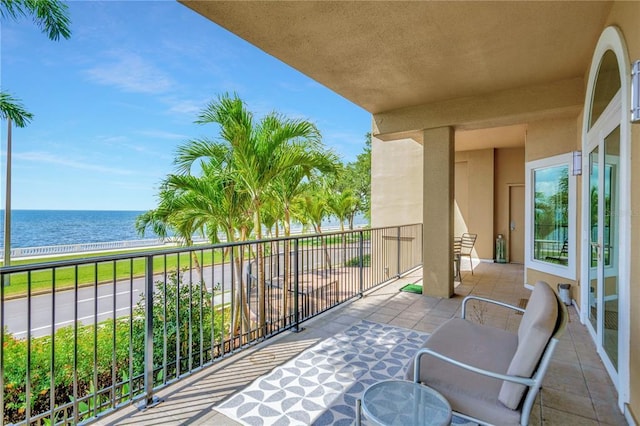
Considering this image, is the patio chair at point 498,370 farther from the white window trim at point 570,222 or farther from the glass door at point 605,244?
the white window trim at point 570,222

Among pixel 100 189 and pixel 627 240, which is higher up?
pixel 100 189

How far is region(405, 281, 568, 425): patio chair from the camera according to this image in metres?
1.52

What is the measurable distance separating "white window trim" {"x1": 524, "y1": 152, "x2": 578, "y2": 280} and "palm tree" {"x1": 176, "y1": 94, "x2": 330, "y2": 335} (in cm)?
389

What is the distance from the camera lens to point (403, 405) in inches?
64.4

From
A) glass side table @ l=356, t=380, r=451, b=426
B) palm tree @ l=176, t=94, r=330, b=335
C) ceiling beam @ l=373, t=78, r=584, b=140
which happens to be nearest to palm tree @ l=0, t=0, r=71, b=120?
palm tree @ l=176, t=94, r=330, b=335

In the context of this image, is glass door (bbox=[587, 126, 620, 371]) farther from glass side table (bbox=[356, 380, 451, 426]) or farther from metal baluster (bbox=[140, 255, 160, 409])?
metal baluster (bbox=[140, 255, 160, 409])

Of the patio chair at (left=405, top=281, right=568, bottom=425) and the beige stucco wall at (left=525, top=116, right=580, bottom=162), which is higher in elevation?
the beige stucco wall at (left=525, top=116, right=580, bottom=162)

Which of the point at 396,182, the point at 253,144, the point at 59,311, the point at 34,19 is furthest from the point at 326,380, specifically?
the point at 59,311

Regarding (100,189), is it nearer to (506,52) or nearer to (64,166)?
(64,166)

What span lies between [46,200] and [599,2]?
59.8 m

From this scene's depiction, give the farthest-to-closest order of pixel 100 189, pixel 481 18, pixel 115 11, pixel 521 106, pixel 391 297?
pixel 100 189 < pixel 115 11 < pixel 391 297 < pixel 521 106 < pixel 481 18

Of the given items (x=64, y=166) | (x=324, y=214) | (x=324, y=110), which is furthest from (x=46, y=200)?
(x=324, y=214)

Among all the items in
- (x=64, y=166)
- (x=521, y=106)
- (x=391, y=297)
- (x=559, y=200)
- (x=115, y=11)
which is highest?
(x=115, y=11)

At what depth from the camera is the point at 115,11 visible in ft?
78.0
